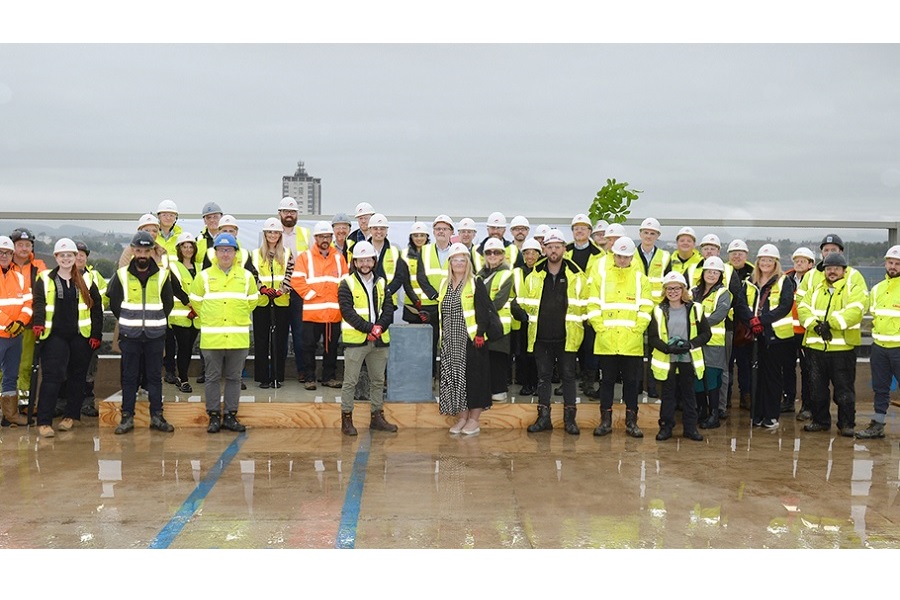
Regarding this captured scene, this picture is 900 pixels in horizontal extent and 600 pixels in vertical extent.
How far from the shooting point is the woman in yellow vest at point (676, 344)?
908cm

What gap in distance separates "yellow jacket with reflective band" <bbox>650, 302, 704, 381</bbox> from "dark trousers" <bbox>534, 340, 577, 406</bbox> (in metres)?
0.88

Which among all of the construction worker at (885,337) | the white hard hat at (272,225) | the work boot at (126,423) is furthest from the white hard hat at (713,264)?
the work boot at (126,423)

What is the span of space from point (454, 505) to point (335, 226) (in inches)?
193

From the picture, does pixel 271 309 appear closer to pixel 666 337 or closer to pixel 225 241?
pixel 225 241

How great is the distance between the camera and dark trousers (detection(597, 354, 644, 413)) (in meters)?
9.10

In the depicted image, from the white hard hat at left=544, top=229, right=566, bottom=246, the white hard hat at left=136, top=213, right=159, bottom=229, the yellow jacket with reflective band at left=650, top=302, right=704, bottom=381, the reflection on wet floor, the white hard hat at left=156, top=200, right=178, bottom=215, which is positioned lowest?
the reflection on wet floor

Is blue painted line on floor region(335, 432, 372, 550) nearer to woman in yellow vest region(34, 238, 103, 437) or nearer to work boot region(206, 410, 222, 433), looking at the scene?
work boot region(206, 410, 222, 433)

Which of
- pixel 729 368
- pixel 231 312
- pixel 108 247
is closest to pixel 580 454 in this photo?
pixel 729 368

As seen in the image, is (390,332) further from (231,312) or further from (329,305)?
Result: (231,312)

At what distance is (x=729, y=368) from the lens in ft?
33.4

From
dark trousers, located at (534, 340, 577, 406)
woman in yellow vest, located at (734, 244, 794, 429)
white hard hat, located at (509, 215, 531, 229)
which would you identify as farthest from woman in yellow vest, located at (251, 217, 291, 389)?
woman in yellow vest, located at (734, 244, 794, 429)

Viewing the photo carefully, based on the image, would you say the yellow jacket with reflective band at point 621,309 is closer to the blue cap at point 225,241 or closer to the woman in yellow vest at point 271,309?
the woman in yellow vest at point 271,309

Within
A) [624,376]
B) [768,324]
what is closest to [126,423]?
[624,376]

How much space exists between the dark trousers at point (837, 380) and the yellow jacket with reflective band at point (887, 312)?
1.24 ft
